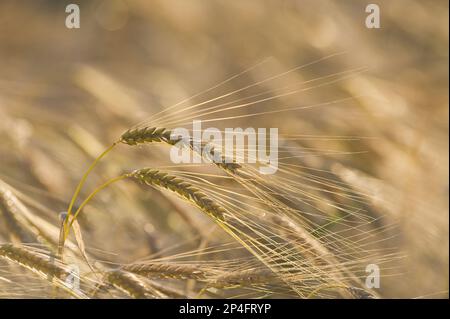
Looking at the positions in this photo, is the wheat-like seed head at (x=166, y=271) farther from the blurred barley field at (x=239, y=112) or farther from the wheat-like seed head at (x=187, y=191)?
the blurred barley field at (x=239, y=112)

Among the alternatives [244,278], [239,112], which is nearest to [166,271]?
[244,278]

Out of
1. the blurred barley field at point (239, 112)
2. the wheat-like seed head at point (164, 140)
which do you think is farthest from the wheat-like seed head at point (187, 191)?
the blurred barley field at point (239, 112)

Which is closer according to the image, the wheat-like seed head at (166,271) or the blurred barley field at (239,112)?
the wheat-like seed head at (166,271)

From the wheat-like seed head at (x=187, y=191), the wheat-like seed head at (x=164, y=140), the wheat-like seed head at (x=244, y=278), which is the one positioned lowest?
the wheat-like seed head at (x=244, y=278)

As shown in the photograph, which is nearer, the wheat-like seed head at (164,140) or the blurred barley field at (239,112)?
the wheat-like seed head at (164,140)

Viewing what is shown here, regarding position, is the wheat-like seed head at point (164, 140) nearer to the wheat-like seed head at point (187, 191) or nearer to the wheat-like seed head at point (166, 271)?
the wheat-like seed head at point (187, 191)

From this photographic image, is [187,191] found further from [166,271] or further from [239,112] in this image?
[239,112]

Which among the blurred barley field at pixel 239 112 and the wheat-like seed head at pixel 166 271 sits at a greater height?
the blurred barley field at pixel 239 112

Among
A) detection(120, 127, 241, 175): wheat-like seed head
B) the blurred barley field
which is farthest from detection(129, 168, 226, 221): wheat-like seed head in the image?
the blurred barley field

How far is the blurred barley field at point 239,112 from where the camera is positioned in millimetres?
1169

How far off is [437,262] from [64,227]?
0.83 meters

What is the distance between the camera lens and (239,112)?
4.14 feet
